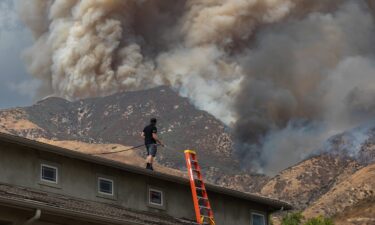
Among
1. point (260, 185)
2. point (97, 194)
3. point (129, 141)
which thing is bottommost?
point (97, 194)

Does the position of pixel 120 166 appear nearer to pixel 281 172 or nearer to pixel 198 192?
pixel 198 192

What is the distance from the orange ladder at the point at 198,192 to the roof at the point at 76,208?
54 centimetres

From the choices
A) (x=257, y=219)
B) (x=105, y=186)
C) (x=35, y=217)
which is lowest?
(x=35, y=217)

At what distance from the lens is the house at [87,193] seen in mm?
17812

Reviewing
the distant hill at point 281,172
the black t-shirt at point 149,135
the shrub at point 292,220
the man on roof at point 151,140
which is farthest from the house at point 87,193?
the distant hill at point 281,172

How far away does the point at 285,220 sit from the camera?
278 feet

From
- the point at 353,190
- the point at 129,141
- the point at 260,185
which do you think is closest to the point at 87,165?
the point at 353,190

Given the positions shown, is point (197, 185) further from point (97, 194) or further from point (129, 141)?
point (129, 141)

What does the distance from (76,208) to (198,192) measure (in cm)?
676

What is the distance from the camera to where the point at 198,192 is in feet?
83.4

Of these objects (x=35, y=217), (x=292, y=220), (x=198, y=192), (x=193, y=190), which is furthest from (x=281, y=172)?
(x=35, y=217)

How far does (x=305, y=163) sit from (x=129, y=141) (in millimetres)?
55928

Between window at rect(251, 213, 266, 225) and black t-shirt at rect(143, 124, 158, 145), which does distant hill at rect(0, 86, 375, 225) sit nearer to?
window at rect(251, 213, 266, 225)

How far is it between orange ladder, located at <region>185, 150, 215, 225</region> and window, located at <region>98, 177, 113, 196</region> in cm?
224
